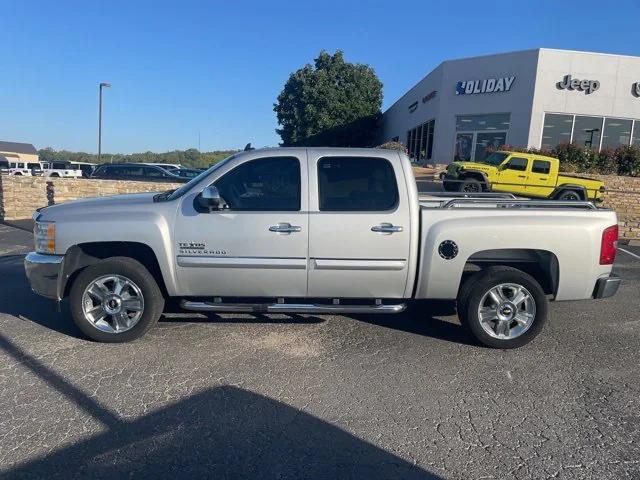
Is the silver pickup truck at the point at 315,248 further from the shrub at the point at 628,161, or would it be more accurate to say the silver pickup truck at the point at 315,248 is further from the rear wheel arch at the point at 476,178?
the shrub at the point at 628,161

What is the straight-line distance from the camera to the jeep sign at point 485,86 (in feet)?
79.6

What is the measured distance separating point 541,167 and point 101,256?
1593 cm

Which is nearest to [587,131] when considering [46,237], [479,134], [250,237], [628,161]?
[628,161]

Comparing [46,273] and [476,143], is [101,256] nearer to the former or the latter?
[46,273]

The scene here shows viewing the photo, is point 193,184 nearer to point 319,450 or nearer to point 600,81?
point 319,450

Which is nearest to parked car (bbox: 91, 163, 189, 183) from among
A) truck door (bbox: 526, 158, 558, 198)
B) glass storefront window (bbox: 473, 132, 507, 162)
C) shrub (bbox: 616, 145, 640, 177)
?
truck door (bbox: 526, 158, 558, 198)

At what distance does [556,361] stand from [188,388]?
328 centimetres

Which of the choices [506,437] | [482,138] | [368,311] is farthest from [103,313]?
[482,138]

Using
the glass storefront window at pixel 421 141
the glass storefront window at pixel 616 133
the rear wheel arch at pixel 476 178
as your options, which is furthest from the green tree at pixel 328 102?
the rear wheel arch at pixel 476 178

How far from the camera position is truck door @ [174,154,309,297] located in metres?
4.28

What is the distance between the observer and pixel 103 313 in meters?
4.41

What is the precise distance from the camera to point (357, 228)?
4.27 meters

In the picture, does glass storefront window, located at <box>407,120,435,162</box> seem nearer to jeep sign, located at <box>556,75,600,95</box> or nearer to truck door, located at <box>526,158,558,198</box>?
A: jeep sign, located at <box>556,75,600,95</box>

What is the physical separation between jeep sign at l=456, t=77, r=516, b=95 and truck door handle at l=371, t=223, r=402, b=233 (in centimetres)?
2331
